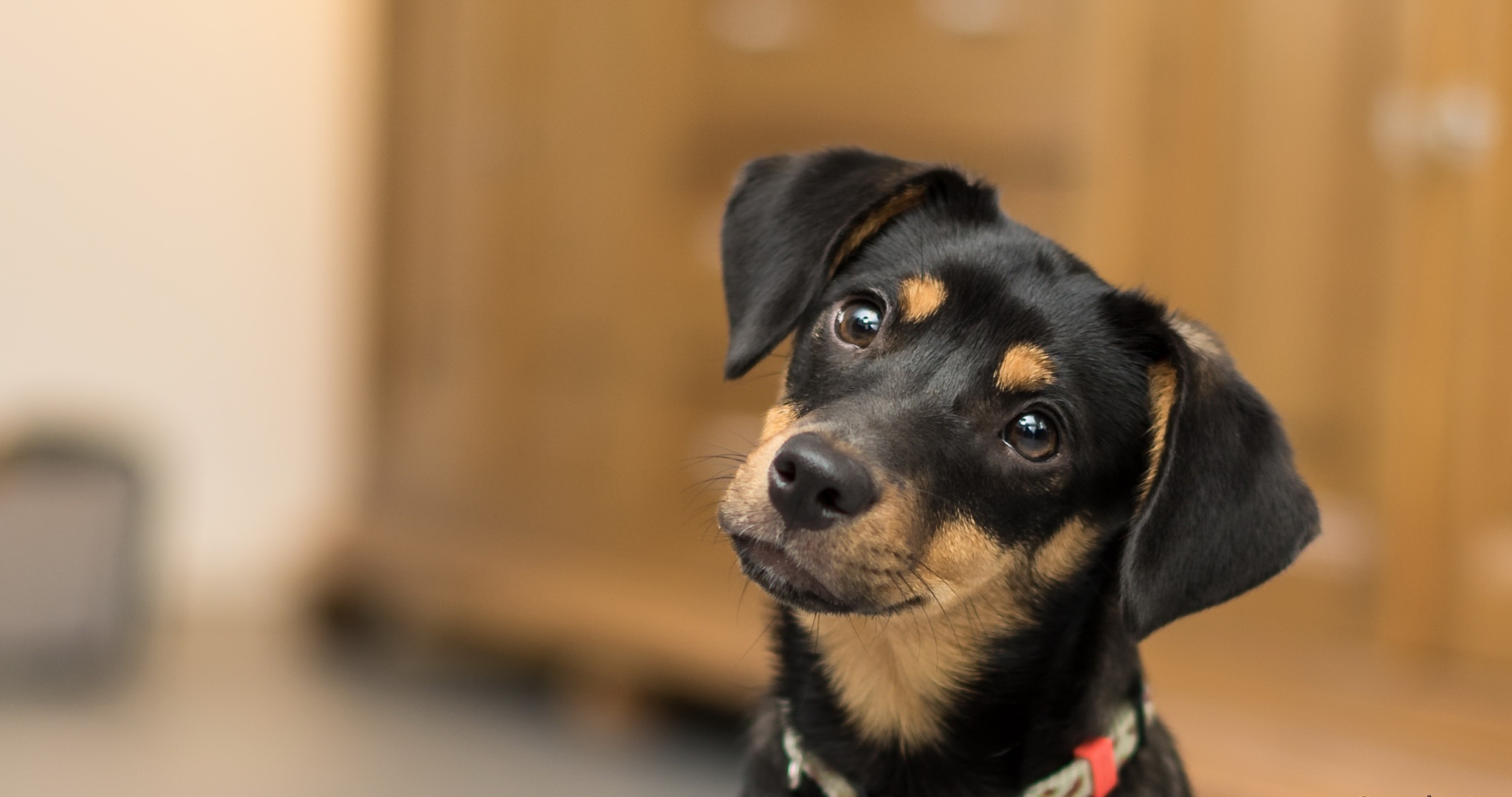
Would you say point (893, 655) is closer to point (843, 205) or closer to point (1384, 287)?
point (843, 205)

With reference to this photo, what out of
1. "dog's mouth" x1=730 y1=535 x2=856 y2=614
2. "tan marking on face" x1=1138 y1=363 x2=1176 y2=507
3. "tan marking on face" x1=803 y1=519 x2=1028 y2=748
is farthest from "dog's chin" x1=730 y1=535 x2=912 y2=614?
"tan marking on face" x1=1138 y1=363 x2=1176 y2=507

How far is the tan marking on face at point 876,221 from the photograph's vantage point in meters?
1.64

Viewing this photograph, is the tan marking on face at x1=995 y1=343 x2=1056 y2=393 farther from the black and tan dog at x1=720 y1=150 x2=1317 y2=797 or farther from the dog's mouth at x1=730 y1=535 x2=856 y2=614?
the dog's mouth at x1=730 y1=535 x2=856 y2=614

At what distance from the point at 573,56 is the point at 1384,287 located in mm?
2178

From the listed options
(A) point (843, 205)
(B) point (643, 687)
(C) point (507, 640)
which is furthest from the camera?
(C) point (507, 640)

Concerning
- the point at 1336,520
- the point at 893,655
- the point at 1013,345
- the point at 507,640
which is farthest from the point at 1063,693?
the point at 507,640

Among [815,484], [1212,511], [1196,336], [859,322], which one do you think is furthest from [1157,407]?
[815,484]

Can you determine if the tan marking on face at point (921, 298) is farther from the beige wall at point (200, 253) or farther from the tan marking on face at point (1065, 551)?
the beige wall at point (200, 253)

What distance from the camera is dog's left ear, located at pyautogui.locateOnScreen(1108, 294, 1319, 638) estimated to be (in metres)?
1.35

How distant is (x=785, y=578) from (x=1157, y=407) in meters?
0.46

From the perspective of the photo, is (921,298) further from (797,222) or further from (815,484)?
(815,484)

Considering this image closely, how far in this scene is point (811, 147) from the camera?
130 inches

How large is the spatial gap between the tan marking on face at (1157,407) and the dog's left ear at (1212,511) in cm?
6

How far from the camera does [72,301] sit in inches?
164
